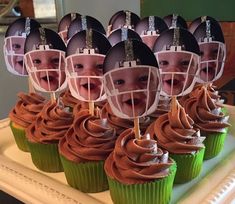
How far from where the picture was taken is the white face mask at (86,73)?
969mm

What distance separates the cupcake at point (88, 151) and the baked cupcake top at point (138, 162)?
9cm

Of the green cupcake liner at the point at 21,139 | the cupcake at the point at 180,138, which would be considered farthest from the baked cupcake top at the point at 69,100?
the cupcake at the point at 180,138

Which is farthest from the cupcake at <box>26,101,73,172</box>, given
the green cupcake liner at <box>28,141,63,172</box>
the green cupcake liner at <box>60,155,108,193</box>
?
the green cupcake liner at <box>60,155,108,193</box>

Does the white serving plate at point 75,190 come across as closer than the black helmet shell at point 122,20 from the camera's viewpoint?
Yes

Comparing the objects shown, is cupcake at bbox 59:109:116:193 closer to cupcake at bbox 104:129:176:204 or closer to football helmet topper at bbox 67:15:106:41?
cupcake at bbox 104:129:176:204

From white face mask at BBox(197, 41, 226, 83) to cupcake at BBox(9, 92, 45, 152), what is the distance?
21.5 inches

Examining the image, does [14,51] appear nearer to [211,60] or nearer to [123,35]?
[123,35]

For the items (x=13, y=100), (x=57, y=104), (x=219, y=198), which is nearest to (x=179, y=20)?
(x=57, y=104)

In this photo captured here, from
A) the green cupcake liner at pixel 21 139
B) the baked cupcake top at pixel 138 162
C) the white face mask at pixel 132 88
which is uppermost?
the white face mask at pixel 132 88

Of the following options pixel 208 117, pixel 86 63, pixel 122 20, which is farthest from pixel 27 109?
pixel 208 117

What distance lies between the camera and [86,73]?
969 millimetres

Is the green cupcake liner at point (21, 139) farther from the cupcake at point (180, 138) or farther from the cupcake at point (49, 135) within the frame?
the cupcake at point (180, 138)

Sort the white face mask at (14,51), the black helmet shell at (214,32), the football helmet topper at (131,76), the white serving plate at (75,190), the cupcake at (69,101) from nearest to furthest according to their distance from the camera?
the football helmet topper at (131,76), the white serving plate at (75,190), the black helmet shell at (214,32), the white face mask at (14,51), the cupcake at (69,101)

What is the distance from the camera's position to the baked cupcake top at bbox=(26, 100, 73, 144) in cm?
111
